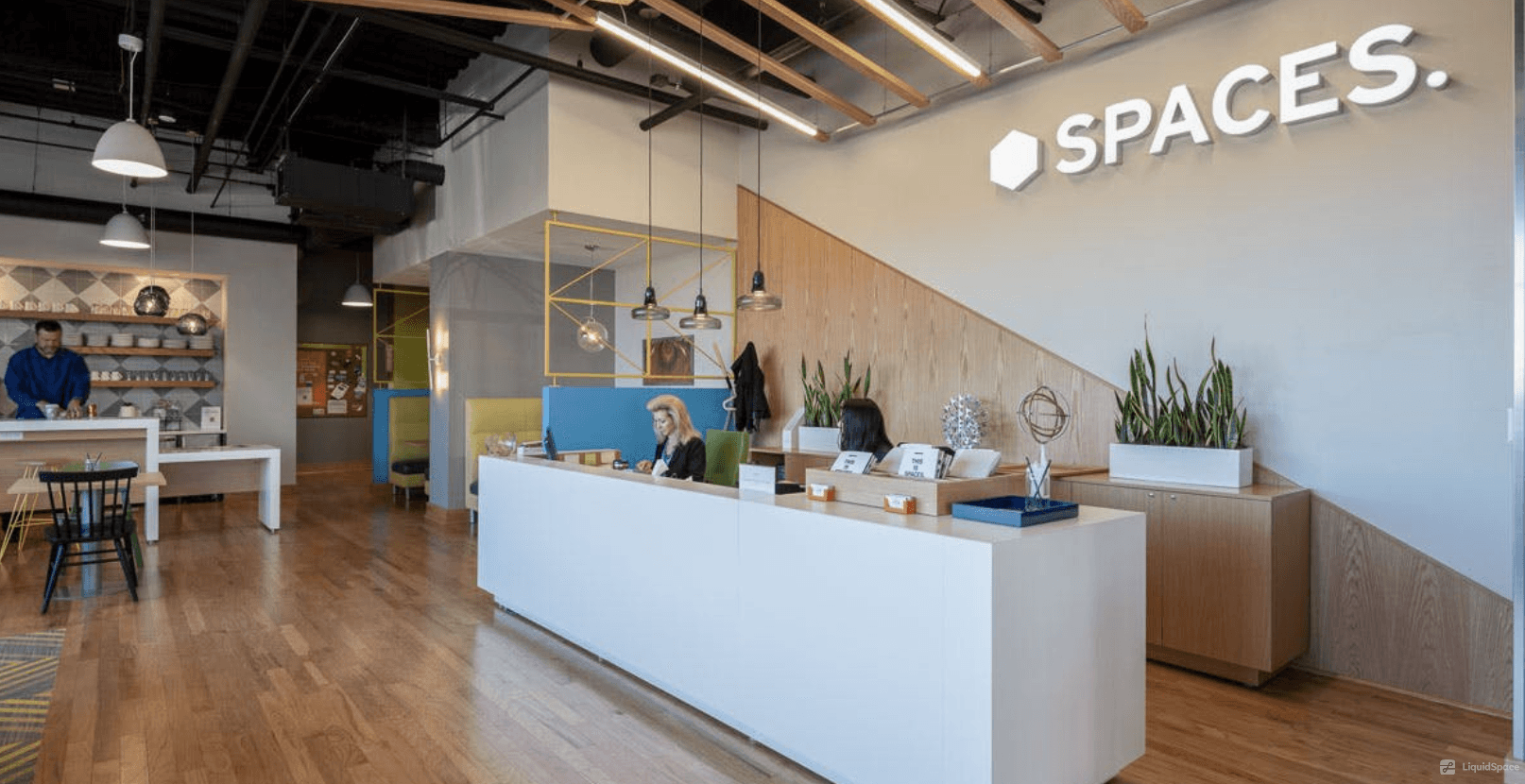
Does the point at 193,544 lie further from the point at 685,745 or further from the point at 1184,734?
the point at 1184,734

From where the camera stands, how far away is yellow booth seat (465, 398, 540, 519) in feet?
26.3

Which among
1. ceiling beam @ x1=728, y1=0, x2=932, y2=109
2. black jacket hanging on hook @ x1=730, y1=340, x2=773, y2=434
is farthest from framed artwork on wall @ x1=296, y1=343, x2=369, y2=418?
ceiling beam @ x1=728, y1=0, x2=932, y2=109

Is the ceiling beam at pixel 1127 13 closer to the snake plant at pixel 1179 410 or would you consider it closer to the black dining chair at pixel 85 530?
the snake plant at pixel 1179 410

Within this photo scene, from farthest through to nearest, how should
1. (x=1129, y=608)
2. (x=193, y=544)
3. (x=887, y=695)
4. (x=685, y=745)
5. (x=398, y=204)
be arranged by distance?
(x=398, y=204) → (x=193, y=544) → (x=685, y=745) → (x=1129, y=608) → (x=887, y=695)

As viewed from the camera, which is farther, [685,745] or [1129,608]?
[685,745]

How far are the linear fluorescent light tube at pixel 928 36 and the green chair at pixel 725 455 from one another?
2.74 meters

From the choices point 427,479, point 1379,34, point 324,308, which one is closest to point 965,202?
point 1379,34

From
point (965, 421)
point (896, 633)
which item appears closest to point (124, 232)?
point (965, 421)

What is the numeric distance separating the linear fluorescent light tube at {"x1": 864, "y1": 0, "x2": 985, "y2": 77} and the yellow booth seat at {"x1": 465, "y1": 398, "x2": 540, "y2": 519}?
5.53 metres

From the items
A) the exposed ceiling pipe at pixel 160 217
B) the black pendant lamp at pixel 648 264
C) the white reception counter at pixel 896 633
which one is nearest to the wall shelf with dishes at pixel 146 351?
the exposed ceiling pipe at pixel 160 217

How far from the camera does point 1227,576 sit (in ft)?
12.2

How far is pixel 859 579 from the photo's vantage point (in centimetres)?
252

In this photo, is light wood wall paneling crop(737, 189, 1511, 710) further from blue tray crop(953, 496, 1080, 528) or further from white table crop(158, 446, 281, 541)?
white table crop(158, 446, 281, 541)

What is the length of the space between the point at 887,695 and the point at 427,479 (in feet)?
27.1
